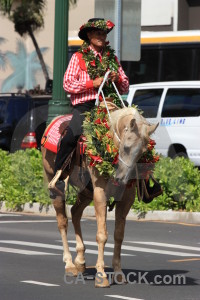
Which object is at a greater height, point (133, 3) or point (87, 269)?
point (133, 3)

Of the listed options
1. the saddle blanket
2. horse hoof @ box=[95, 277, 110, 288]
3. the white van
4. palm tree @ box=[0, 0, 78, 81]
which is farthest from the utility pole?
palm tree @ box=[0, 0, 78, 81]

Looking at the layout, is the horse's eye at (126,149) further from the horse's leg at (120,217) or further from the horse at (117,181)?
the horse's leg at (120,217)

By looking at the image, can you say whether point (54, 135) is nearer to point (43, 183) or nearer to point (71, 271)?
point (71, 271)

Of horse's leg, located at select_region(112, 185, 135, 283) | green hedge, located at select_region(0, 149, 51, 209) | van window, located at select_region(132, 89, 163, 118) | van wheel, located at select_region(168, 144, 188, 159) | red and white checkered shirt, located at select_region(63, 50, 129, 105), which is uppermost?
red and white checkered shirt, located at select_region(63, 50, 129, 105)

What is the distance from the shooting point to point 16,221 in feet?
55.2

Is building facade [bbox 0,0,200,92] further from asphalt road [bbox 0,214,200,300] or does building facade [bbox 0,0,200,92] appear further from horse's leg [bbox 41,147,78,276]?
horse's leg [bbox 41,147,78,276]

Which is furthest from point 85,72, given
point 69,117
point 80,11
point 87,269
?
point 80,11

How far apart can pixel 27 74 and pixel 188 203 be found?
1432 inches

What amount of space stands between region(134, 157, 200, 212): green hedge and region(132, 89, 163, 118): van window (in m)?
7.07

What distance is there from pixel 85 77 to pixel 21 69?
42602mm

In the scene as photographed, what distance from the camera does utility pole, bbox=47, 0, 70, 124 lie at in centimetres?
1909

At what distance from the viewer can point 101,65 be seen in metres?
10.6

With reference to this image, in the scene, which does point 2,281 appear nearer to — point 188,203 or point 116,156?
point 116,156

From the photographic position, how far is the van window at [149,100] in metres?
24.9
